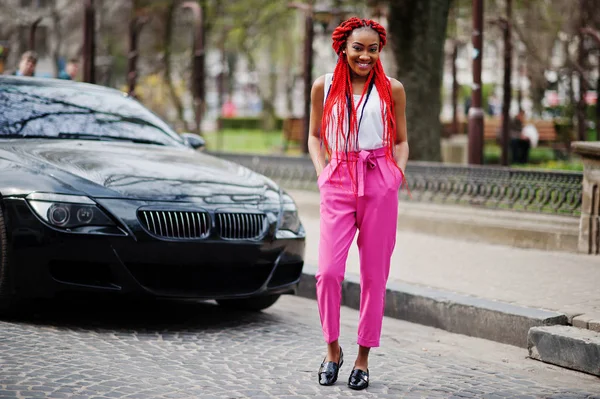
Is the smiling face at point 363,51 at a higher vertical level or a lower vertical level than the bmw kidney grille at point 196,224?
higher

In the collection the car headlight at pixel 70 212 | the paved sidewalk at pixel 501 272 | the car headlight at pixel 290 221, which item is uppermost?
the car headlight at pixel 70 212

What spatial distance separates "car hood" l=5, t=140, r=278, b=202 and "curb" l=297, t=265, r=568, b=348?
1.30m

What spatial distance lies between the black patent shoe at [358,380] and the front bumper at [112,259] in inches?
58.6

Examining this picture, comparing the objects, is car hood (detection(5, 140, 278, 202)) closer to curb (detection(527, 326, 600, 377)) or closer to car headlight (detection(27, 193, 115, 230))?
car headlight (detection(27, 193, 115, 230))

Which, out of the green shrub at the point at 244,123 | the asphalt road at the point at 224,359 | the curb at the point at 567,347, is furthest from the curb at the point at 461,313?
the green shrub at the point at 244,123

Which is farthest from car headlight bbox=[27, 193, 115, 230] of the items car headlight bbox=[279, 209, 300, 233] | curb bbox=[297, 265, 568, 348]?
curb bbox=[297, 265, 568, 348]

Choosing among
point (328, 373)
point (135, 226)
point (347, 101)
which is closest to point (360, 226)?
point (347, 101)

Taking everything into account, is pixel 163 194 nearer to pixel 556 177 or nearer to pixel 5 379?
pixel 5 379

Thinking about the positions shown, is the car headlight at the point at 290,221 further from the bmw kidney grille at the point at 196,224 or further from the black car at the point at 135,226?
the bmw kidney grille at the point at 196,224

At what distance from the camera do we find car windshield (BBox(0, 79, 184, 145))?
729 centimetres

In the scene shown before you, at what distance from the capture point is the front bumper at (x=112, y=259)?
6.04 metres

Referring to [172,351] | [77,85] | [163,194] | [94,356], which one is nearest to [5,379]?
[94,356]

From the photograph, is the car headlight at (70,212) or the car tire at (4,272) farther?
the car tire at (4,272)

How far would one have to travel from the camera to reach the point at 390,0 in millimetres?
14078
